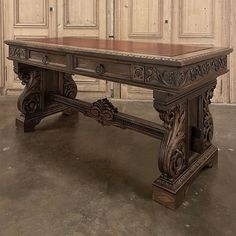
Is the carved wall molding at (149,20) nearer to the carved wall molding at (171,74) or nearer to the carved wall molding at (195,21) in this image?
the carved wall molding at (195,21)

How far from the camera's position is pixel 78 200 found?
1.64 meters

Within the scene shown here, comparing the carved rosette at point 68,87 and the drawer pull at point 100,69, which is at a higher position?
the drawer pull at point 100,69

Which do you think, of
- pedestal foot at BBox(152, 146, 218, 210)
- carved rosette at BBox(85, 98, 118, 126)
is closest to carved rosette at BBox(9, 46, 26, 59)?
carved rosette at BBox(85, 98, 118, 126)

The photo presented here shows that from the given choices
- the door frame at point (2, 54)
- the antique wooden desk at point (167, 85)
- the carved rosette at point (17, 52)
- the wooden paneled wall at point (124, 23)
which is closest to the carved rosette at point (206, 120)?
the antique wooden desk at point (167, 85)

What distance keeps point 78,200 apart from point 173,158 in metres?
0.53

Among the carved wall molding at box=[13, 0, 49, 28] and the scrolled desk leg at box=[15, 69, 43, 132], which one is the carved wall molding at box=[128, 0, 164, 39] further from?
the scrolled desk leg at box=[15, 69, 43, 132]

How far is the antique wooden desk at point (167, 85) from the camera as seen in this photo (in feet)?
4.89

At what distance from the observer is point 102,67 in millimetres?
1726

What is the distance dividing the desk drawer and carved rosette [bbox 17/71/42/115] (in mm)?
358

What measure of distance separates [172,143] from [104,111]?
23.5 inches

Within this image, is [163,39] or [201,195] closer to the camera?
[201,195]

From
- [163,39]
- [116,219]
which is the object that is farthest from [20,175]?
[163,39]

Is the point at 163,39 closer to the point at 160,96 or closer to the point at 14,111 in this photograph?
the point at 14,111

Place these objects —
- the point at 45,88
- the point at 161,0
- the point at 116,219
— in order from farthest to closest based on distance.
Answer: the point at 161,0
the point at 45,88
the point at 116,219
